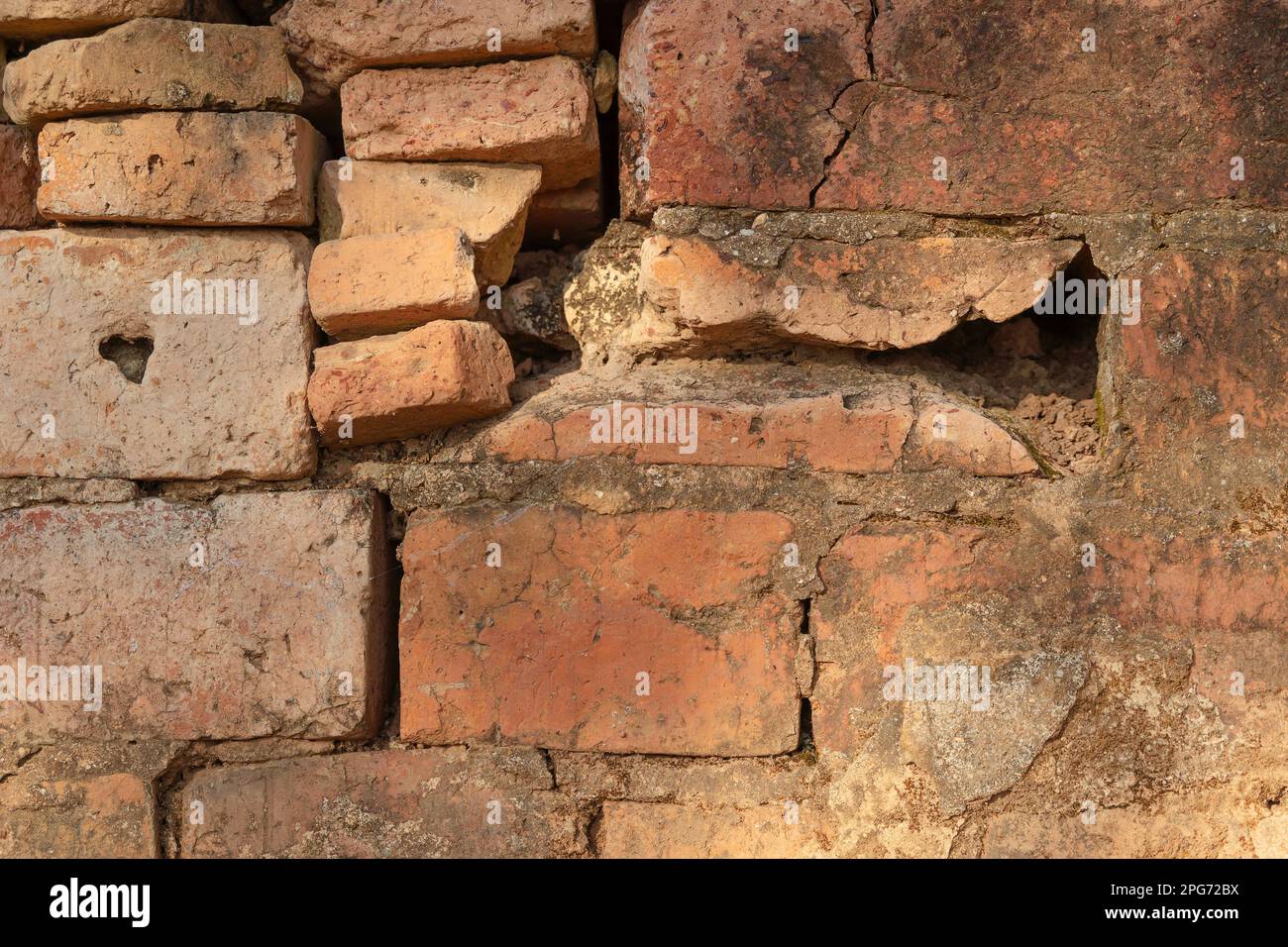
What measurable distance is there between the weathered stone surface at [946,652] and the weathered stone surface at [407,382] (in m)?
0.78

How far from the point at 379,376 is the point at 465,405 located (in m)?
0.18

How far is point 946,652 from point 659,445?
677 millimetres

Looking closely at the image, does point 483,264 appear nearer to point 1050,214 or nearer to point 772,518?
point 772,518

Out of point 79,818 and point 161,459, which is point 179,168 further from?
point 79,818

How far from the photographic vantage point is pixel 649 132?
7.57ft

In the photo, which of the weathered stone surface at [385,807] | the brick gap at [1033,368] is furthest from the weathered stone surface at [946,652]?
the weathered stone surface at [385,807]

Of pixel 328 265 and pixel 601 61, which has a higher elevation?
pixel 601 61

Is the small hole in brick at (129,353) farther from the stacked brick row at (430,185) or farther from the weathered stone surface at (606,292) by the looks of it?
the weathered stone surface at (606,292)

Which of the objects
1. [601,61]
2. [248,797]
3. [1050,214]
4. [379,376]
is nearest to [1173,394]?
[1050,214]

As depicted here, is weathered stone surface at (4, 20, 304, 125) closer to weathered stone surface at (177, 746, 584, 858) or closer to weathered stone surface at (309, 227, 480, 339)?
weathered stone surface at (309, 227, 480, 339)

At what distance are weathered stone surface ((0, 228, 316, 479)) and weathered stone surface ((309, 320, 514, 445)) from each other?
68mm

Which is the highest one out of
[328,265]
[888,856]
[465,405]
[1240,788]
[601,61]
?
[601,61]

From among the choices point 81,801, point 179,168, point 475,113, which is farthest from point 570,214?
point 81,801

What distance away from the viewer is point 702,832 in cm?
220
